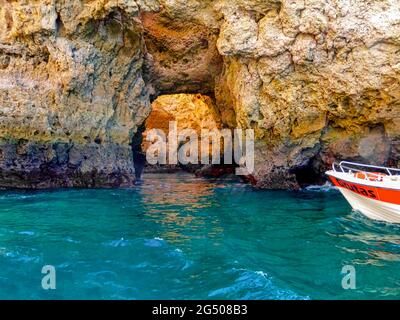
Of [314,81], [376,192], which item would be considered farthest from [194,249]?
[314,81]

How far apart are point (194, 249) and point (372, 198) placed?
4851 millimetres

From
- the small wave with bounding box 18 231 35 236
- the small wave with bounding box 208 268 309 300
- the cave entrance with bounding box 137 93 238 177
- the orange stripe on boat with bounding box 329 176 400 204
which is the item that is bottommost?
the small wave with bounding box 208 268 309 300

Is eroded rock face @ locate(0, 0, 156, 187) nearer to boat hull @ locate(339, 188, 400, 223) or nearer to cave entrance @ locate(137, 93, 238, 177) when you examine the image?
cave entrance @ locate(137, 93, 238, 177)

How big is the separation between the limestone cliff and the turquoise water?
225 centimetres

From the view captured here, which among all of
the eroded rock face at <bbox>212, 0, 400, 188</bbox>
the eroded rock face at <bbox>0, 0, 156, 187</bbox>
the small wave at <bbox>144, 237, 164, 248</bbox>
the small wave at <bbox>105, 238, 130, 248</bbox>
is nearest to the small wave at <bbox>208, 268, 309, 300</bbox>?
the small wave at <bbox>144, 237, 164, 248</bbox>

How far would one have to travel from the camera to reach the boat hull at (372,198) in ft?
33.2

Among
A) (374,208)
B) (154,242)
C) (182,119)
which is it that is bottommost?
(154,242)

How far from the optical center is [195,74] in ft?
57.1

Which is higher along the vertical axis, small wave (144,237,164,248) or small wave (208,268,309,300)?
small wave (144,237,164,248)

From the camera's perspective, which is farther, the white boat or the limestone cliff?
the limestone cliff

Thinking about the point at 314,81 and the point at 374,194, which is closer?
the point at 374,194

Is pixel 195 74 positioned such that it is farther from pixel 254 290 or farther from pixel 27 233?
pixel 254 290

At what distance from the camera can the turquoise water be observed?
6508mm
